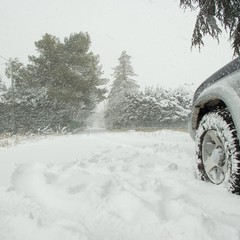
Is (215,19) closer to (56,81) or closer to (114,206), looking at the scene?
(114,206)

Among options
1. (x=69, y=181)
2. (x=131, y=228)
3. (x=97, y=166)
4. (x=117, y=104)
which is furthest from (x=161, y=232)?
(x=117, y=104)

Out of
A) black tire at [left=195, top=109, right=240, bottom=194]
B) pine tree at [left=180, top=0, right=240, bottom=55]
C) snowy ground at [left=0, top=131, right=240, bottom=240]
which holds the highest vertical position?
pine tree at [left=180, top=0, right=240, bottom=55]

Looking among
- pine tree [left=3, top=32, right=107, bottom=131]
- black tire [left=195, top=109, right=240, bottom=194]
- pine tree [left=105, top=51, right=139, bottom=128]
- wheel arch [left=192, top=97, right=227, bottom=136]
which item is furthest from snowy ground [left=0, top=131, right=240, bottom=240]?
pine tree [left=105, top=51, right=139, bottom=128]

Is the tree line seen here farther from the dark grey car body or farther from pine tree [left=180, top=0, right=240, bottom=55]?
the dark grey car body

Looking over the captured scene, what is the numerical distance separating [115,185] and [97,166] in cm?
108

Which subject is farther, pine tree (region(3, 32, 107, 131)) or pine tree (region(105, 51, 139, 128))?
pine tree (region(105, 51, 139, 128))

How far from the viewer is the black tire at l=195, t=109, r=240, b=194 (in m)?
2.13

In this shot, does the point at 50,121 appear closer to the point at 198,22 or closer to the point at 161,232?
the point at 198,22

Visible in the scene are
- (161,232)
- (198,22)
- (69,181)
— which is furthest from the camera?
(198,22)

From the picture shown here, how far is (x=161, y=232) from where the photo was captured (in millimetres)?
1544

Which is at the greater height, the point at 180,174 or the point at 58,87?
the point at 58,87

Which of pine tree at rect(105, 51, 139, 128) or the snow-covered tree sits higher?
pine tree at rect(105, 51, 139, 128)

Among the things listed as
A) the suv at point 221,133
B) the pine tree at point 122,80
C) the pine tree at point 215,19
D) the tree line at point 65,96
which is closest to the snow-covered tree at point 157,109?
the tree line at point 65,96

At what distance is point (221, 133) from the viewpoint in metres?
2.33
